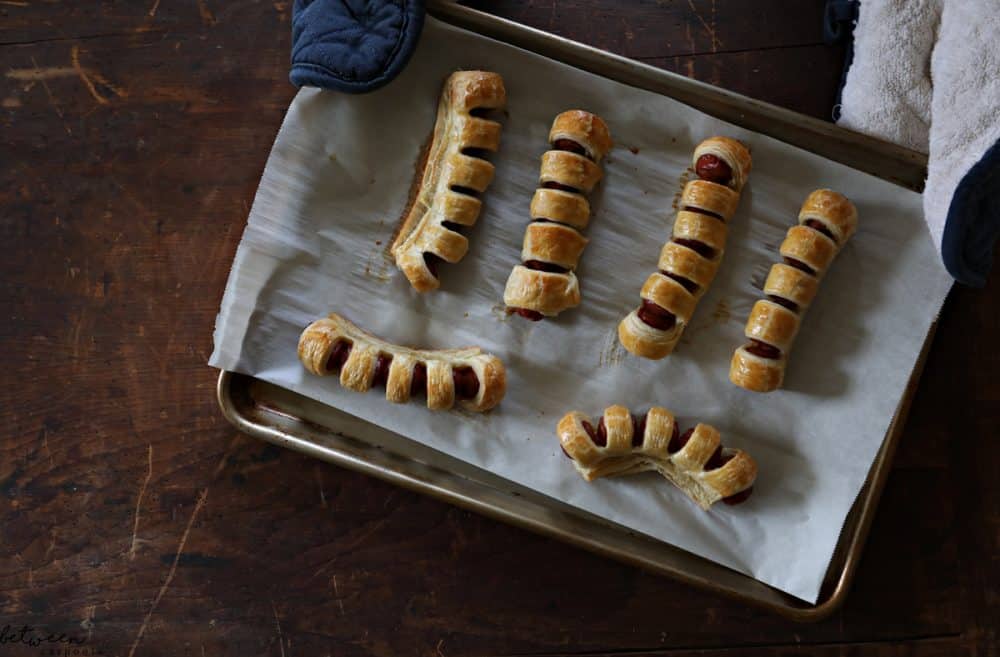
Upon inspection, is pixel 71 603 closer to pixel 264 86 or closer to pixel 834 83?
pixel 264 86

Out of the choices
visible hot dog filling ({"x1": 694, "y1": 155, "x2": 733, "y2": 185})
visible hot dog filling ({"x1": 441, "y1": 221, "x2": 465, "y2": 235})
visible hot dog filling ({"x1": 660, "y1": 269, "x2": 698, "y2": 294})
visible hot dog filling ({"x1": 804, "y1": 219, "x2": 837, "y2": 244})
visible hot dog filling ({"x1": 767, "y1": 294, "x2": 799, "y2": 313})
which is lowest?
visible hot dog filling ({"x1": 441, "y1": 221, "x2": 465, "y2": 235})

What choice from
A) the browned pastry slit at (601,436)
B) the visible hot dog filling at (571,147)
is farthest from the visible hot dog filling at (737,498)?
the visible hot dog filling at (571,147)

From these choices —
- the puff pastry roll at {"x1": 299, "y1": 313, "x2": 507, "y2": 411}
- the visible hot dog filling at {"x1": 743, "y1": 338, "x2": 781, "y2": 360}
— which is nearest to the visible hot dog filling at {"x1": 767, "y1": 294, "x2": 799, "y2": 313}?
the visible hot dog filling at {"x1": 743, "y1": 338, "x2": 781, "y2": 360}

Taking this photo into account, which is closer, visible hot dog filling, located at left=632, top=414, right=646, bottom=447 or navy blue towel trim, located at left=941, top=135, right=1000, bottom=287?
navy blue towel trim, located at left=941, top=135, right=1000, bottom=287

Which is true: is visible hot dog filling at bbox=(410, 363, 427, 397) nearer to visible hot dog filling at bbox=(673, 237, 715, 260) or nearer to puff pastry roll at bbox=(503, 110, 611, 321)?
puff pastry roll at bbox=(503, 110, 611, 321)

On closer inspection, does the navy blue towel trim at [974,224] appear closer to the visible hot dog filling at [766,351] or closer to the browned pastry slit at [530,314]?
the visible hot dog filling at [766,351]

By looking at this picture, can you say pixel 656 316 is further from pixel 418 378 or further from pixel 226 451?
pixel 226 451

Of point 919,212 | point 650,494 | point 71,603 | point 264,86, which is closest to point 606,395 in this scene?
point 650,494
